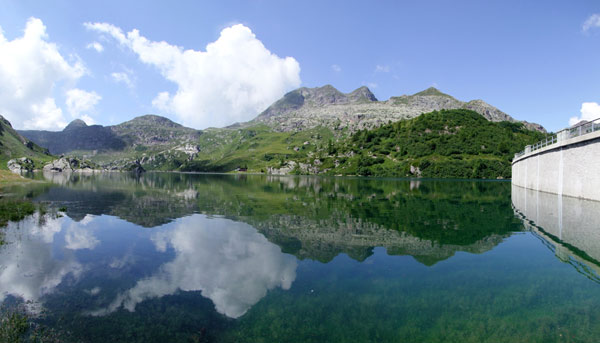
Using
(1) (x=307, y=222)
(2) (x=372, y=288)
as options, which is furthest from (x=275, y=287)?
(1) (x=307, y=222)

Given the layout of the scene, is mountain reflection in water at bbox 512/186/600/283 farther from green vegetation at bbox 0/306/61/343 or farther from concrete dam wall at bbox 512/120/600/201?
green vegetation at bbox 0/306/61/343

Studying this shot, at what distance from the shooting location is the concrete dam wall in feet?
144

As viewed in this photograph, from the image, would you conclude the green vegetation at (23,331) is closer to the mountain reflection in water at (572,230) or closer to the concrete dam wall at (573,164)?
the mountain reflection in water at (572,230)

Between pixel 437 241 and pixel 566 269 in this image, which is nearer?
pixel 566 269

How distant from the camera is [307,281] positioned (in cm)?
1639

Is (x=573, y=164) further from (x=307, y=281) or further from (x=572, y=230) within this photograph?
(x=307, y=281)

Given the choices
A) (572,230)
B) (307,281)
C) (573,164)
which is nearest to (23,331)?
(307,281)

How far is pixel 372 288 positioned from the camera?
15539mm

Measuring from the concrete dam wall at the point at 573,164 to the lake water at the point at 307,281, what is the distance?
741 inches

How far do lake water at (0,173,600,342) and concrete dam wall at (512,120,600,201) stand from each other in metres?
18.8

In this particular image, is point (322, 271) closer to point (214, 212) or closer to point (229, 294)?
point (229, 294)

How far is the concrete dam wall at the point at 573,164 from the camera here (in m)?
43.8

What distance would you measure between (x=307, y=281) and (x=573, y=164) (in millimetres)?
56165

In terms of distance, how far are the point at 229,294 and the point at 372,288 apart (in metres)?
7.27
